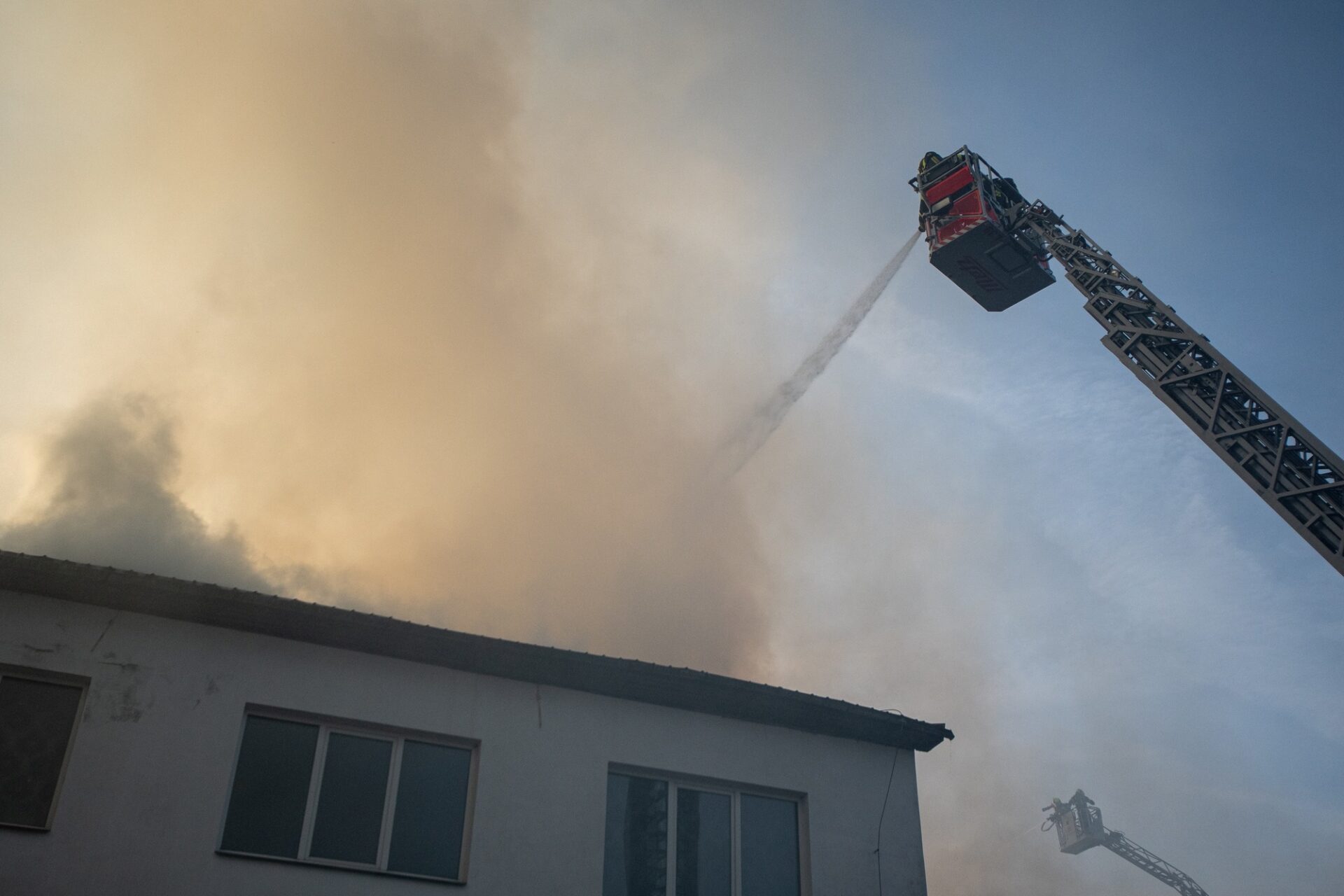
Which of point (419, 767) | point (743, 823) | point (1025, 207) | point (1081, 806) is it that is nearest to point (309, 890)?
point (419, 767)

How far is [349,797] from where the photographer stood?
412 inches

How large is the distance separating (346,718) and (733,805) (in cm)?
465

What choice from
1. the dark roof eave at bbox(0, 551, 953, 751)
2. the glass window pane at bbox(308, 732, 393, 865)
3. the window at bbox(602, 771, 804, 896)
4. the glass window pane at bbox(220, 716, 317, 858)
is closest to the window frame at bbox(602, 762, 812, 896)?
the window at bbox(602, 771, 804, 896)

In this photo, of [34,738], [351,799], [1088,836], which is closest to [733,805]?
[351,799]

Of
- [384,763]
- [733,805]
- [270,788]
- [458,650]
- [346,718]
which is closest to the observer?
[270,788]

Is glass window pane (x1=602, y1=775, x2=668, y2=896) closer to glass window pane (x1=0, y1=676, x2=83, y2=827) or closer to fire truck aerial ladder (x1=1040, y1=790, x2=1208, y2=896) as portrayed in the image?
glass window pane (x1=0, y1=676, x2=83, y2=827)

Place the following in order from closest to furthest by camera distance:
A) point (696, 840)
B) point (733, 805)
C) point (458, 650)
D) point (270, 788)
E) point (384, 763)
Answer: point (270, 788)
point (384, 763)
point (458, 650)
point (696, 840)
point (733, 805)

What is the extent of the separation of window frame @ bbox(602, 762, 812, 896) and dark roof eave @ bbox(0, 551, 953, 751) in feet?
2.58

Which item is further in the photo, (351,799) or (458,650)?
(458,650)

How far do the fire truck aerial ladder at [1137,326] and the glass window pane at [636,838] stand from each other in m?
9.00

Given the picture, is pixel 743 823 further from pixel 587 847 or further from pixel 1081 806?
pixel 1081 806

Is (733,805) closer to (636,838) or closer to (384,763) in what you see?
(636,838)

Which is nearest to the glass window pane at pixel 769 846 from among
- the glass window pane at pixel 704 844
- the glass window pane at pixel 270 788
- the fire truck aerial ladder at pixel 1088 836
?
the glass window pane at pixel 704 844

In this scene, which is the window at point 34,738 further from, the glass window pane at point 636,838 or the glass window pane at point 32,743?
the glass window pane at point 636,838
